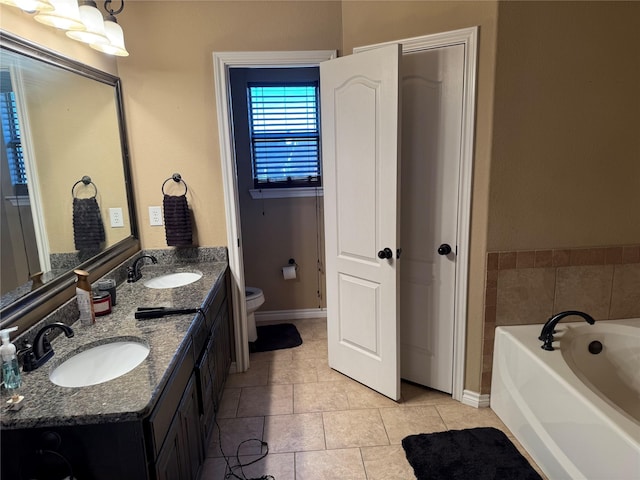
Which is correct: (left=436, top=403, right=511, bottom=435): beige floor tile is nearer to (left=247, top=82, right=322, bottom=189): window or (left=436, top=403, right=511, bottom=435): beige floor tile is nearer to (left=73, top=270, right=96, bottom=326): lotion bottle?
(left=73, top=270, right=96, bottom=326): lotion bottle

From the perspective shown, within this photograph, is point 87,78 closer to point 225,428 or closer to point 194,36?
point 194,36

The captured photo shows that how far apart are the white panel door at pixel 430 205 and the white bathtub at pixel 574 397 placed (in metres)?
0.35

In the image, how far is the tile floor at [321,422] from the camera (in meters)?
2.13

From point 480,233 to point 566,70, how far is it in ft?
3.01

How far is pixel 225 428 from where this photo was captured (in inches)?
96.4

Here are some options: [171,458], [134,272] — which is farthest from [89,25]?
[171,458]

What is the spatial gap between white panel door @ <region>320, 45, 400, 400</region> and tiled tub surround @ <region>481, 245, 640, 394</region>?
0.56 metres

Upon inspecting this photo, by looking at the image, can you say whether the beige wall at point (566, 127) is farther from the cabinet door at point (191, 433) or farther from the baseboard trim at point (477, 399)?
the cabinet door at point (191, 433)

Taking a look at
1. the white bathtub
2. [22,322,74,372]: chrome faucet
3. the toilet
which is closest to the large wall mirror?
[22,322,74,372]: chrome faucet

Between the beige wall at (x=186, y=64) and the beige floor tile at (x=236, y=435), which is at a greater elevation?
the beige wall at (x=186, y=64)

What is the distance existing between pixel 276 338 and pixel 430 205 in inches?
71.8

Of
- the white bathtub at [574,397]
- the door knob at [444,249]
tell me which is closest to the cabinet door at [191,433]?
the door knob at [444,249]

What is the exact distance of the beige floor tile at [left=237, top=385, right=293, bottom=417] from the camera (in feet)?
8.52

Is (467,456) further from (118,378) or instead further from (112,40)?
(112,40)
